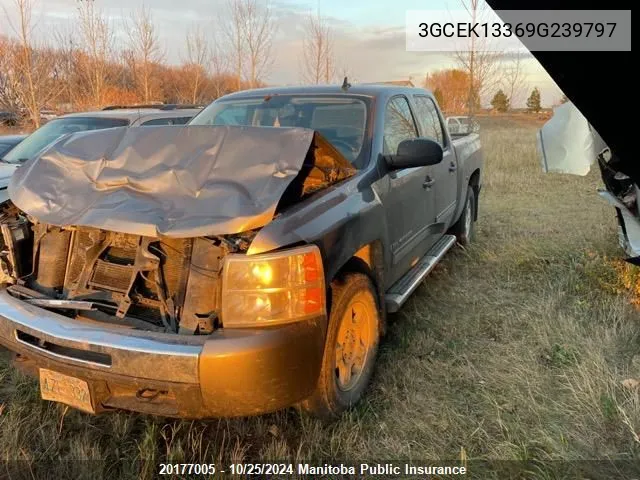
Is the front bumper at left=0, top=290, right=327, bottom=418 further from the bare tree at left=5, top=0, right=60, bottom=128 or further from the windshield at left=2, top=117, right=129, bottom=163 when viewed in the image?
the bare tree at left=5, top=0, right=60, bottom=128

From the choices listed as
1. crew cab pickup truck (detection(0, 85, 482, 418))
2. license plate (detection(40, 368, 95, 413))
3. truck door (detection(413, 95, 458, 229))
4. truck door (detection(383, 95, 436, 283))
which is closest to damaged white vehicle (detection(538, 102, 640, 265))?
truck door (detection(413, 95, 458, 229))

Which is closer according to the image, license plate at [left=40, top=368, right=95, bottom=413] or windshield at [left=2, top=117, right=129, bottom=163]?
license plate at [left=40, top=368, right=95, bottom=413]

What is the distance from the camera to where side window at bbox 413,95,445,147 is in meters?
4.51

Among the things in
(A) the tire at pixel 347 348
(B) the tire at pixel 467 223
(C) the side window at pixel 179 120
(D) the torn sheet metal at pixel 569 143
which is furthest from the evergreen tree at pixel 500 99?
(A) the tire at pixel 347 348

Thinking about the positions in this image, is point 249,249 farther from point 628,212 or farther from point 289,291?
point 628,212

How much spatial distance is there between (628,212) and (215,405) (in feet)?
10.8

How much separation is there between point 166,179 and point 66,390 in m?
1.09

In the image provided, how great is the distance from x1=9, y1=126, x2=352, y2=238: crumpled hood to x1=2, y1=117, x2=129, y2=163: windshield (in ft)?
12.3

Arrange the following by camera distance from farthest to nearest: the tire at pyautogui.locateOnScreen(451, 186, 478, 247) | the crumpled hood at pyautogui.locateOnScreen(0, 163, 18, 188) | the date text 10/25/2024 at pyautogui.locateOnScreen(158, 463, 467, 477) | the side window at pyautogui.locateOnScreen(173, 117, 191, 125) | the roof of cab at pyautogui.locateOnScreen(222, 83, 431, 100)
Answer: the side window at pyautogui.locateOnScreen(173, 117, 191, 125) < the tire at pyautogui.locateOnScreen(451, 186, 478, 247) < the crumpled hood at pyautogui.locateOnScreen(0, 163, 18, 188) < the roof of cab at pyautogui.locateOnScreen(222, 83, 431, 100) < the date text 10/25/2024 at pyautogui.locateOnScreen(158, 463, 467, 477)

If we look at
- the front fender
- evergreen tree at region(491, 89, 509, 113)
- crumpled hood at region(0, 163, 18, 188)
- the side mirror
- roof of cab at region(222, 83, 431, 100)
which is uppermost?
evergreen tree at region(491, 89, 509, 113)

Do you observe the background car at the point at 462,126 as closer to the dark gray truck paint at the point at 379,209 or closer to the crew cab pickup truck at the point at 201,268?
the dark gray truck paint at the point at 379,209

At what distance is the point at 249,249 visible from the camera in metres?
2.06

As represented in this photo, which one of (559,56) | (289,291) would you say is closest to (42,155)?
(289,291)

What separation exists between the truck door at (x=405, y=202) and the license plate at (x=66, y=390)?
6.47ft
